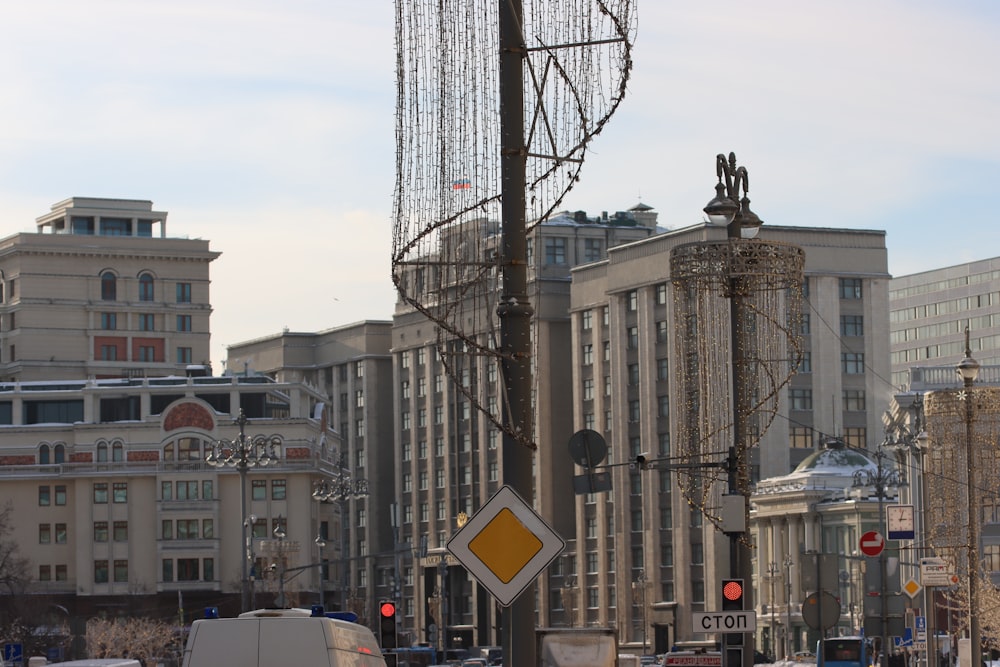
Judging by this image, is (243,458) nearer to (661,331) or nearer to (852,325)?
(661,331)

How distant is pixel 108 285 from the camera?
478ft

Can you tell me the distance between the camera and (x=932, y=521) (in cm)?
6038

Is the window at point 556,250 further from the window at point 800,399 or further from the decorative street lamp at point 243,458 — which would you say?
the decorative street lamp at point 243,458

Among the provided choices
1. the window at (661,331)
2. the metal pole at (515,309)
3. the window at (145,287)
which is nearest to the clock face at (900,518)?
the metal pole at (515,309)

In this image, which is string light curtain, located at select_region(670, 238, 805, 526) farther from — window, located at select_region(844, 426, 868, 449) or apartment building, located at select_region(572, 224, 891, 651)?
window, located at select_region(844, 426, 868, 449)

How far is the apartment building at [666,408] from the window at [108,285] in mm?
35341

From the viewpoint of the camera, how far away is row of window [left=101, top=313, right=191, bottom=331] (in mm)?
145375

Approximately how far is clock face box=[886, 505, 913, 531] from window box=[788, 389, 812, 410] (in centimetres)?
8618

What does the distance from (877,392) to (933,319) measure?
208 feet

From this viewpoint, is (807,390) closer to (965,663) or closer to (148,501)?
(148,501)

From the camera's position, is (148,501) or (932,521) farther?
(148,501)

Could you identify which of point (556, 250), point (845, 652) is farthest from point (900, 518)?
point (556, 250)

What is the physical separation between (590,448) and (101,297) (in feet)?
414

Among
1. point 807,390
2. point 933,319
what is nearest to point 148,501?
point 807,390
